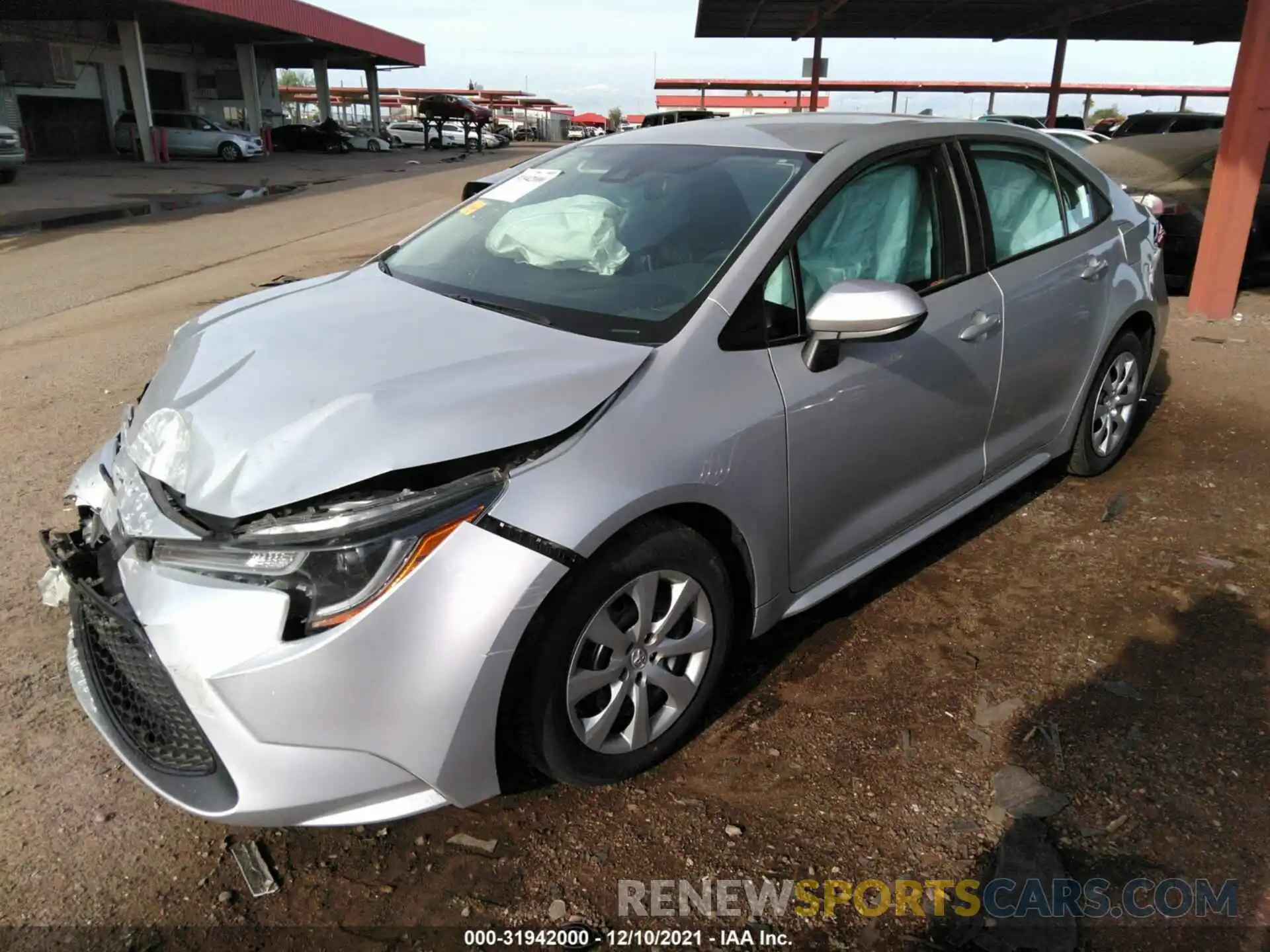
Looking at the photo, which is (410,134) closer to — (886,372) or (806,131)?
(806,131)

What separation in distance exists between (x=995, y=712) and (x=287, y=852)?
6.68 feet

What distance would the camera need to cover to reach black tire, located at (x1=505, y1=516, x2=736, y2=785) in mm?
2045

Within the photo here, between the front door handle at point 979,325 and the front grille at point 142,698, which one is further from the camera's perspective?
the front door handle at point 979,325

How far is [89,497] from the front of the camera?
2.63 metres

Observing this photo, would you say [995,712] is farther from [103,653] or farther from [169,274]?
[169,274]

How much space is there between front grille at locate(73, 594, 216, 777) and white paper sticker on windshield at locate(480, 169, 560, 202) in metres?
2.02

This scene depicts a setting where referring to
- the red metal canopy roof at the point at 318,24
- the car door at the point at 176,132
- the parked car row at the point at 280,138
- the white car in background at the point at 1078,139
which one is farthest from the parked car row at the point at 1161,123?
the car door at the point at 176,132

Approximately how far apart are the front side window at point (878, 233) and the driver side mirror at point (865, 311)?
0.19 m

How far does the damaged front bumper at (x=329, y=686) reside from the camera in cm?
184

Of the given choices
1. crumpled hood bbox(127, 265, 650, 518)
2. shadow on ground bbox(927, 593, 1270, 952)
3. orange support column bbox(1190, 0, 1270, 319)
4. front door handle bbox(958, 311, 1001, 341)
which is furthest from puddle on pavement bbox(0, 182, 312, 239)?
shadow on ground bbox(927, 593, 1270, 952)

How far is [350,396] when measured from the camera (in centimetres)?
212

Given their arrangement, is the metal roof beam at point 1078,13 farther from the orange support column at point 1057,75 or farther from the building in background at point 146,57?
the building in background at point 146,57

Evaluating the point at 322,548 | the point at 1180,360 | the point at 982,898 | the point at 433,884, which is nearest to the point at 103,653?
the point at 322,548

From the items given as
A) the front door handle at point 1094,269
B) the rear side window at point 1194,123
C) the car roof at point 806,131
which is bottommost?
the front door handle at point 1094,269
